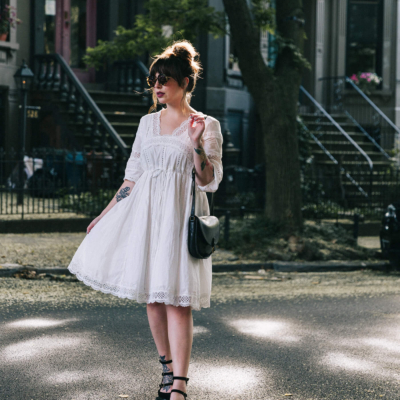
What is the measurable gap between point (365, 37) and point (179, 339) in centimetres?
1896

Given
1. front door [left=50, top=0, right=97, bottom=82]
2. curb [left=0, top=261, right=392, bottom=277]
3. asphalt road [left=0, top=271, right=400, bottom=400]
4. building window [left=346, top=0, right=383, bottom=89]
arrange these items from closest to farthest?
1. asphalt road [left=0, top=271, right=400, bottom=400]
2. curb [left=0, top=261, right=392, bottom=277]
3. front door [left=50, top=0, right=97, bottom=82]
4. building window [left=346, top=0, right=383, bottom=89]

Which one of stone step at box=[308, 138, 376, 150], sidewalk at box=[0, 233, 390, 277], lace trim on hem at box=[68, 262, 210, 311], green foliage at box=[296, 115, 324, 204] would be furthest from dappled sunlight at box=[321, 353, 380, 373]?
stone step at box=[308, 138, 376, 150]

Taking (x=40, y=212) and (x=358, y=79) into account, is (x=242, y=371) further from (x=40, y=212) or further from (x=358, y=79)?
(x=358, y=79)

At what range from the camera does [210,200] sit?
418 centimetres

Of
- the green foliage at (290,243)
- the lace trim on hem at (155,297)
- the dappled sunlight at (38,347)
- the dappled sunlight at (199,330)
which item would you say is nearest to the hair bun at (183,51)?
the lace trim on hem at (155,297)

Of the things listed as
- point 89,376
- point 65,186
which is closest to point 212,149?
point 89,376

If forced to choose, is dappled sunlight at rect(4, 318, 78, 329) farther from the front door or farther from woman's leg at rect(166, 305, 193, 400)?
the front door

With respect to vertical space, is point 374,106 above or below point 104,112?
above

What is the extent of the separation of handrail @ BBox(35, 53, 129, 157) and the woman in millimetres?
9522

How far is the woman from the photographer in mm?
3664

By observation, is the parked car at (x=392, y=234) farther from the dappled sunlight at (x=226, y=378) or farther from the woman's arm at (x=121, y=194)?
the woman's arm at (x=121, y=194)

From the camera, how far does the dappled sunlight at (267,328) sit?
17.9 feet

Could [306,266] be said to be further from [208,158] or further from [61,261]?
[208,158]

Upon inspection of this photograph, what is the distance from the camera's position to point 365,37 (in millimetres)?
20891
